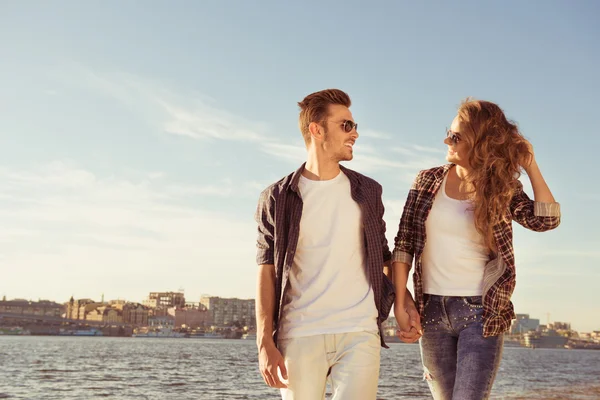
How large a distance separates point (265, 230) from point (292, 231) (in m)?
0.20

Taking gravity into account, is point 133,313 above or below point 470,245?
above

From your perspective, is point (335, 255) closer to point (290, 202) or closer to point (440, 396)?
point (290, 202)

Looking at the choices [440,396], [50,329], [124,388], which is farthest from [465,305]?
[50,329]

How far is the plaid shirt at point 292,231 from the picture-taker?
4070mm

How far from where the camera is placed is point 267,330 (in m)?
3.97

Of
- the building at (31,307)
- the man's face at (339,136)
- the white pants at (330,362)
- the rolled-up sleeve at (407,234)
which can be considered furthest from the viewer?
the building at (31,307)

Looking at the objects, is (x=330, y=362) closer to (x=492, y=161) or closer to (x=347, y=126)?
(x=347, y=126)

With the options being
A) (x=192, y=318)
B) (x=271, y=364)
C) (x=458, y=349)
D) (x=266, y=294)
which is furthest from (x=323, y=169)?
(x=192, y=318)

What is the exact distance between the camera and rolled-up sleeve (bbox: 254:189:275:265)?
4141mm

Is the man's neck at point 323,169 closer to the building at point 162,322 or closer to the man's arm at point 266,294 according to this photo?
the man's arm at point 266,294

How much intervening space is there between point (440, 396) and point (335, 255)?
1078 mm

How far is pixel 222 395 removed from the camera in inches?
1182

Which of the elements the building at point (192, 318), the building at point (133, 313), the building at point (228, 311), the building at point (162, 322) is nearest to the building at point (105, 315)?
the building at point (133, 313)

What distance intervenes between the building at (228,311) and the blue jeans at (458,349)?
6071 inches
